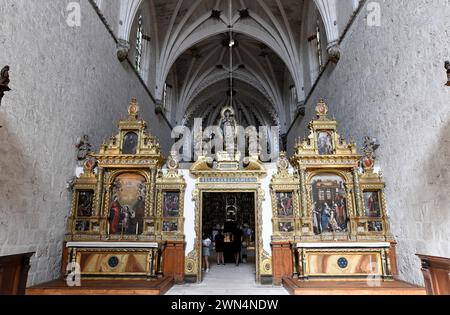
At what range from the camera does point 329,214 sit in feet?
31.2

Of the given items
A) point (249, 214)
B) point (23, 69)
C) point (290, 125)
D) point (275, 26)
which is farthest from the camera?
point (290, 125)

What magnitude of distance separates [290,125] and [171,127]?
8754 millimetres

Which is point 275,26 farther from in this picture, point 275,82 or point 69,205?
point 69,205

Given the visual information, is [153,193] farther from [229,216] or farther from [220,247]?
[229,216]

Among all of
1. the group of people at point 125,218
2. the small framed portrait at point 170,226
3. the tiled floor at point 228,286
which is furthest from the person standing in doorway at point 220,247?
the group of people at point 125,218

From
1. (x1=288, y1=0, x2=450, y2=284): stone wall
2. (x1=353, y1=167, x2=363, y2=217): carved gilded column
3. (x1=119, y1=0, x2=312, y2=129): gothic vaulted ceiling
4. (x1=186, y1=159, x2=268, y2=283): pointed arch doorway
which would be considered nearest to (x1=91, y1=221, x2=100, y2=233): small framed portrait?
(x1=186, y1=159, x2=268, y2=283): pointed arch doorway

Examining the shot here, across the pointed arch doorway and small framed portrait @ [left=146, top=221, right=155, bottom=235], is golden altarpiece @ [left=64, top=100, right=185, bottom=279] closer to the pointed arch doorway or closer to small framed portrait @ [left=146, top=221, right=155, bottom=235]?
small framed portrait @ [left=146, top=221, right=155, bottom=235]

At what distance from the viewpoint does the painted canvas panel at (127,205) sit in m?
9.55

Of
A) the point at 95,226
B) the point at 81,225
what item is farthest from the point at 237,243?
the point at 81,225

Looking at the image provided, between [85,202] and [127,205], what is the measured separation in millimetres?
1190

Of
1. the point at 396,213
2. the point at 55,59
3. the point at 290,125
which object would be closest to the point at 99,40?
the point at 55,59

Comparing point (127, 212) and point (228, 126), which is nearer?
point (127, 212)

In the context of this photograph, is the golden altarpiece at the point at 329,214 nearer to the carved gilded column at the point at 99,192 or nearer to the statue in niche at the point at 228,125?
the statue in niche at the point at 228,125

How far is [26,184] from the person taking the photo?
7246 mm
